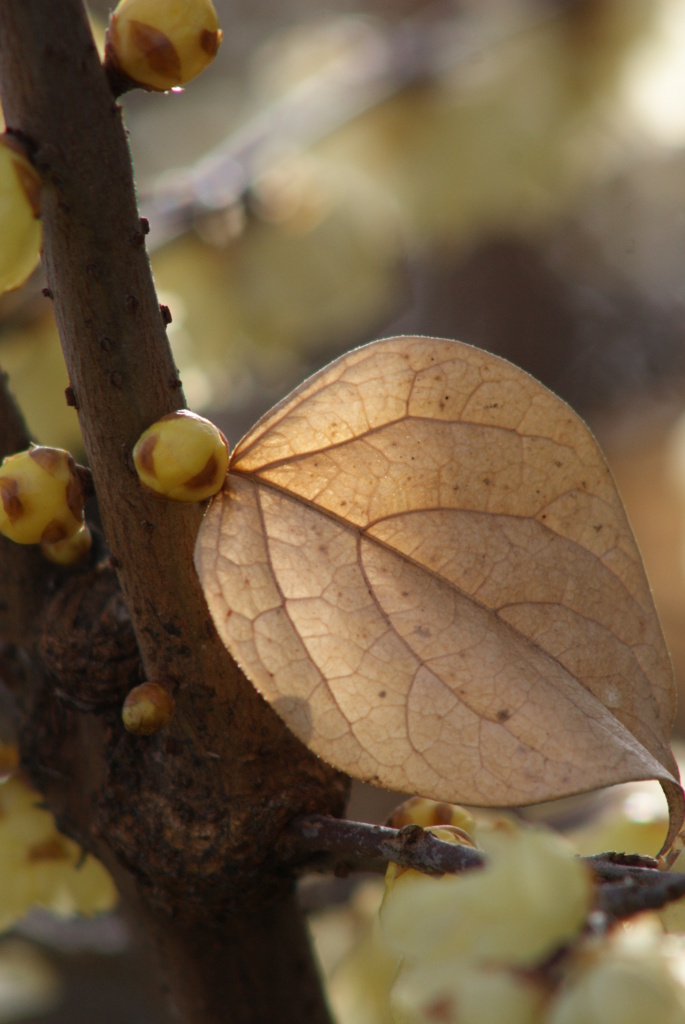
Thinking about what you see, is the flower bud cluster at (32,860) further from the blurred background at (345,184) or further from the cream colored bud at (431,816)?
the cream colored bud at (431,816)

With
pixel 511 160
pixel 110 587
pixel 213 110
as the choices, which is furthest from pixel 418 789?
pixel 213 110

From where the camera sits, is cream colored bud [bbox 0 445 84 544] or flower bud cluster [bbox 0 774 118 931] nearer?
cream colored bud [bbox 0 445 84 544]

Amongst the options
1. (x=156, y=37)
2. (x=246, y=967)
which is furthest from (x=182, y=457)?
(x=246, y=967)

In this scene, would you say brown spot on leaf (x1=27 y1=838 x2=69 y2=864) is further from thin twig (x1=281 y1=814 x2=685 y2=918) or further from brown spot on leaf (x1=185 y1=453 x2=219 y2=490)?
brown spot on leaf (x1=185 y1=453 x2=219 y2=490)

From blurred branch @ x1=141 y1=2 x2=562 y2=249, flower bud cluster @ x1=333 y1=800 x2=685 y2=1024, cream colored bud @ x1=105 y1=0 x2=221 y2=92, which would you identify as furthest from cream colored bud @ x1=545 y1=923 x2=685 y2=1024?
blurred branch @ x1=141 y1=2 x2=562 y2=249

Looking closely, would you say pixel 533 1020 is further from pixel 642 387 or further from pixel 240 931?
pixel 642 387

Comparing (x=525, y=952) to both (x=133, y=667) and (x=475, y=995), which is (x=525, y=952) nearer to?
(x=475, y=995)

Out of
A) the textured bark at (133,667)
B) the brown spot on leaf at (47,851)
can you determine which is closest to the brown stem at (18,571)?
the textured bark at (133,667)
